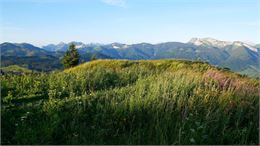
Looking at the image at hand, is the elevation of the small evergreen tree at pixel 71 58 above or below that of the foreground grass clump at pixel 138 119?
below

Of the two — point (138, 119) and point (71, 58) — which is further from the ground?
point (138, 119)

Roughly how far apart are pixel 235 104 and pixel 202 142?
3060 millimetres

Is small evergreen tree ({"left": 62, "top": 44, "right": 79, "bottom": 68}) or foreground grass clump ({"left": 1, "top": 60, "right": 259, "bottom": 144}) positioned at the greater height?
foreground grass clump ({"left": 1, "top": 60, "right": 259, "bottom": 144})

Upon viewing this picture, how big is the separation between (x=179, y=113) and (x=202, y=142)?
175 cm

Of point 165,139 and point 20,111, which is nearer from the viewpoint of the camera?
point 165,139

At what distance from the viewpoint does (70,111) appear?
9219mm

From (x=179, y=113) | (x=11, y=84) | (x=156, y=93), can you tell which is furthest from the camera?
(x=11, y=84)

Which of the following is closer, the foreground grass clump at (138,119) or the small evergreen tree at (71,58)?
the foreground grass clump at (138,119)

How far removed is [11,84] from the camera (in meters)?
13.2

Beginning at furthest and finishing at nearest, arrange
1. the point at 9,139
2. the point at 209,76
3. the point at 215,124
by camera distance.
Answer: the point at 209,76 < the point at 215,124 < the point at 9,139

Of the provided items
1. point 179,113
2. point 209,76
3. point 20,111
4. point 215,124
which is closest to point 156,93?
point 179,113

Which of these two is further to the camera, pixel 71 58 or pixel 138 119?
pixel 71 58

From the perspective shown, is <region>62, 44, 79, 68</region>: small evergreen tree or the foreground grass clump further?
<region>62, 44, 79, 68</region>: small evergreen tree

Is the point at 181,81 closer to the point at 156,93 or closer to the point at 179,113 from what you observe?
the point at 156,93
